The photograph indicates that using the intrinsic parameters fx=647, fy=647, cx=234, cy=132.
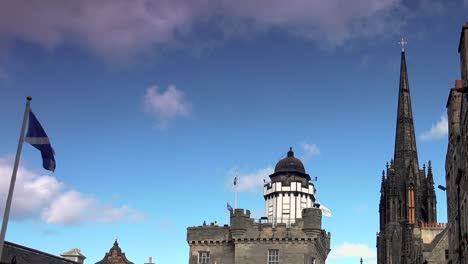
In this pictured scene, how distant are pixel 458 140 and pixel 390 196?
70003mm

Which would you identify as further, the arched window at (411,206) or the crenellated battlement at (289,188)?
the arched window at (411,206)

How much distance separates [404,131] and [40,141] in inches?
3738

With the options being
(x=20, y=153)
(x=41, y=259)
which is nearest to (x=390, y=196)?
(x=41, y=259)

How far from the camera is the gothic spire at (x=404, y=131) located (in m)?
109

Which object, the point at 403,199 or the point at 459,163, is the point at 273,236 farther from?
the point at 403,199

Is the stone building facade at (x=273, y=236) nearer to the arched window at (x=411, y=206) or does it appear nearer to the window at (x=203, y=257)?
the window at (x=203, y=257)

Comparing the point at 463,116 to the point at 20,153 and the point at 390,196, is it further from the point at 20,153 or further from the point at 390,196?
the point at 390,196

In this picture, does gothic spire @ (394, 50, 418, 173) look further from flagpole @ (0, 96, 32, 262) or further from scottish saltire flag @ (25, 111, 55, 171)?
flagpole @ (0, 96, 32, 262)

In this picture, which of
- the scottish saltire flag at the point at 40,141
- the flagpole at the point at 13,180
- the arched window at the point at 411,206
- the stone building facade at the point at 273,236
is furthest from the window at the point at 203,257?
the arched window at the point at 411,206

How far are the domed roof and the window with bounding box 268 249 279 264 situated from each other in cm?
1091

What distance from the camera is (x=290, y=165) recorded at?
69.8 metres

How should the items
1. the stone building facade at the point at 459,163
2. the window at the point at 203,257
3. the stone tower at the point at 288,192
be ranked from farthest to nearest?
the stone tower at the point at 288,192 < the window at the point at 203,257 < the stone building facade at the point at 459,163

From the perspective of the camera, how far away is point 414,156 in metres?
110

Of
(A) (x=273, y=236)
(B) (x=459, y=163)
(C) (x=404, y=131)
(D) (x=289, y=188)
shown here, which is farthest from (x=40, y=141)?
(C) (x=404, y=131)
